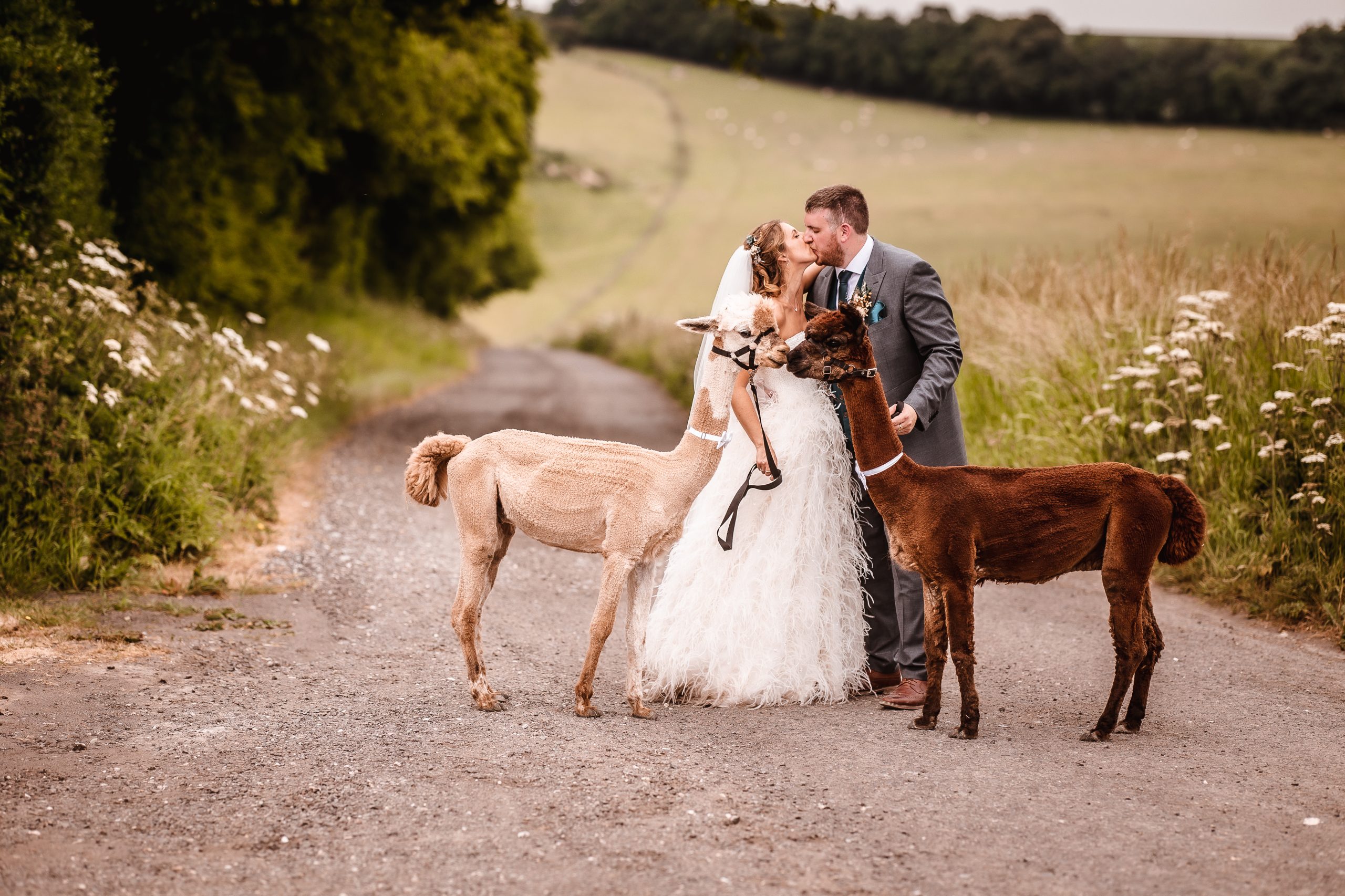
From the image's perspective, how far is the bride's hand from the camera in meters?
5.87

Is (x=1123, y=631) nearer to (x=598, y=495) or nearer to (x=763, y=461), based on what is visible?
(x=763, y=461)

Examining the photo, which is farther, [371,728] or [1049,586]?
[1049,586]

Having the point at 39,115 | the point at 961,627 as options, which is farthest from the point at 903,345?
the point at 39,115

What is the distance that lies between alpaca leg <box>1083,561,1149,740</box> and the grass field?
8075 mm

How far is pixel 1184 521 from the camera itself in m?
5.34

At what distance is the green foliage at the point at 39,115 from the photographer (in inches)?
340

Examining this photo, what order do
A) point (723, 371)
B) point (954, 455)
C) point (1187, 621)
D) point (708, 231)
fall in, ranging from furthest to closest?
point (708, 231) < point (1187, 621) < point (954, 455) < point (723, 371)

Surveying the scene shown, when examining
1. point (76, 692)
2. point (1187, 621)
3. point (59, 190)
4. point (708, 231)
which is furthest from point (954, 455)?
point (708, 231)

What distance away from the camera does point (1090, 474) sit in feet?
17.4

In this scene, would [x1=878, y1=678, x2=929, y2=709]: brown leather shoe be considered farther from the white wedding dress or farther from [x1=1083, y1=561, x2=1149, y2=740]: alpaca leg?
[x1=1083, y1=561, x2=1149, y2=740]: alpaca leg

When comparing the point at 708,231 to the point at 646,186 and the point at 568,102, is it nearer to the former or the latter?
the point at 646,186

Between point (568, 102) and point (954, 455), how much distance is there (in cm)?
7469

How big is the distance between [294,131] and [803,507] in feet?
45.6

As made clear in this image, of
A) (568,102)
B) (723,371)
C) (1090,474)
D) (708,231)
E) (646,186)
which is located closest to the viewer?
A: (1090,474)
